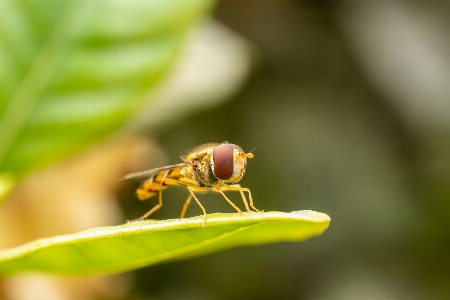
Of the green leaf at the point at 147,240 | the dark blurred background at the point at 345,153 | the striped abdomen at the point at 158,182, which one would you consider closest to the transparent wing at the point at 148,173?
the striped abdomen at the point at 158,182

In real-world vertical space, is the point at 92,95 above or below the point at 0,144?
above

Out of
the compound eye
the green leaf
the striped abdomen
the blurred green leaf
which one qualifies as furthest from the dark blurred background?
the green leaf

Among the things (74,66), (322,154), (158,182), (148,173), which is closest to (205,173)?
(148,173)

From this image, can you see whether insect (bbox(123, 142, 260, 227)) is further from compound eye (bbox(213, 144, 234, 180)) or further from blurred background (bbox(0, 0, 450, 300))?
blurred background (bbox(0, 0, 450, 300))

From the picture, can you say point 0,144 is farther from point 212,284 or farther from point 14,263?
point 212,284

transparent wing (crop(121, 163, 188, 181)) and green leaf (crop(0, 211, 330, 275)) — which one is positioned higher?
transparent wing (crop(121, 163, 188, 181))

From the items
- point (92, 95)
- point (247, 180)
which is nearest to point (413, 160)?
point (247, 180)

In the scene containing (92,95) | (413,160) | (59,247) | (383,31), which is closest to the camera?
(59,247)
